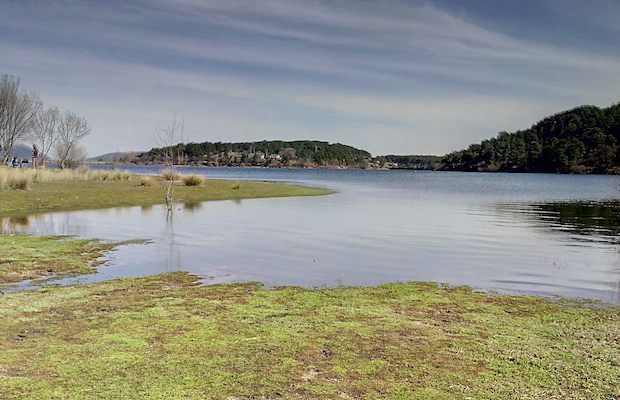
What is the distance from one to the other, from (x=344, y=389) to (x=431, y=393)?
945 mm

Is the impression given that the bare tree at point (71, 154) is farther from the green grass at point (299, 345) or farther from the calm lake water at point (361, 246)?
the green grass at point (299, 345)

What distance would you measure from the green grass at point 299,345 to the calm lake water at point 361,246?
2137 millimetres

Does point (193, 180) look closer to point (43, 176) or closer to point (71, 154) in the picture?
point (43, 176)

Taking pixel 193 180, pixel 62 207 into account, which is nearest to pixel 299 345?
pixel 62 207

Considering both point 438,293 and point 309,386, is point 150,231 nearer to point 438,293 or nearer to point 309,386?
point 438,293

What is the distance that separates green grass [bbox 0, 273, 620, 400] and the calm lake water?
214 cm

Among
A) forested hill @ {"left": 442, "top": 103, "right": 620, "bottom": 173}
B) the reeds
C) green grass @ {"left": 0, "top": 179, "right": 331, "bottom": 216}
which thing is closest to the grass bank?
green grass @ {"left": 0, "top": 179, "right": 331, "bottom": 216}

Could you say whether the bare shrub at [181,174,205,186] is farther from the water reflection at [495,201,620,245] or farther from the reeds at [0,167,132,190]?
the water reflection at [495,201,620,245]

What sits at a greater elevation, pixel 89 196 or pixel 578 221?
pixel 89 196

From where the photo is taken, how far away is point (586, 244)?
64.2 ft

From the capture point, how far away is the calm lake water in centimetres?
1285

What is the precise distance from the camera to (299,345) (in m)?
7.31

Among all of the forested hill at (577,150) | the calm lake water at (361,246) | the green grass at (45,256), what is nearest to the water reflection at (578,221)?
the calm lake water at (361,246)

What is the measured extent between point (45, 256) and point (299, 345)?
9885 mm
